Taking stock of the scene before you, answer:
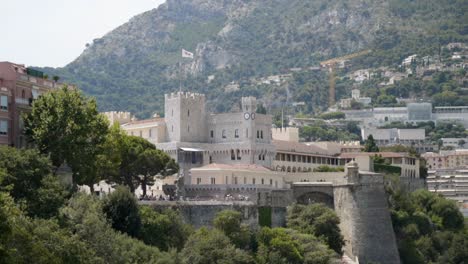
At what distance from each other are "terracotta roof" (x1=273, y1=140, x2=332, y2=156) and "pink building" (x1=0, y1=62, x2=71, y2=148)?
3745 centimetres

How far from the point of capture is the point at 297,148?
12069 cm

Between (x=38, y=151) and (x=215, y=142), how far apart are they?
118ft

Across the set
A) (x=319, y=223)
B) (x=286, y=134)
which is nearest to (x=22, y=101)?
(x=319, y=223)

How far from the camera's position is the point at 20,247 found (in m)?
58.4

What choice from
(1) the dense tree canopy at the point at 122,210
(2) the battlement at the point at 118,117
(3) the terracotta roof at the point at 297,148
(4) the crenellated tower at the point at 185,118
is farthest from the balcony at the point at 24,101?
(3) the terracotta roof at the point at 297,148

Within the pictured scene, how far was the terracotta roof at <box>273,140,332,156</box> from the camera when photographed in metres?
117

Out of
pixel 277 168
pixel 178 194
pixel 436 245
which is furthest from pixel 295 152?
pixel 178 194

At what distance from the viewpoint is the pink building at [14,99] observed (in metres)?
78.1

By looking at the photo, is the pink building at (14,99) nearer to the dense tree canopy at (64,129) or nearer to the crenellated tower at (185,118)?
the dense tree canopy at (64,129)

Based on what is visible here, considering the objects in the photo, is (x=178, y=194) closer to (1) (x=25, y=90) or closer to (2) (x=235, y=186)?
(2) (x=235, y=186)

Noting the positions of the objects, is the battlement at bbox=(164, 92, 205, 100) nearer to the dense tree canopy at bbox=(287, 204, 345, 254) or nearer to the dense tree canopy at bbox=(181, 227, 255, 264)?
the dense tree canopy at bbox=(287, 204, 345, 254)

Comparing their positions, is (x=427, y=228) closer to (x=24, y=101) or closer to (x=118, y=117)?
(x=118, y=117)

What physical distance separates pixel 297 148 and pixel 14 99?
46.1 m

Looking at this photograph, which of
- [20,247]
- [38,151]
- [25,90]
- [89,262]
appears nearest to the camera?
[20,247]
